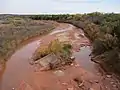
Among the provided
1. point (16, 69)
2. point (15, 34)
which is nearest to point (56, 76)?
point (16, 69)

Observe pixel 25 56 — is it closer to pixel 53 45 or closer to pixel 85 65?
pixel 53 45

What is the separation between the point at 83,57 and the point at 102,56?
162cm

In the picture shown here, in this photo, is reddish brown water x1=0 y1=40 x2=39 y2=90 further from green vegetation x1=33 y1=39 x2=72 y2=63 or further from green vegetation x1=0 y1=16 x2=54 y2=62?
green vegetation x1=33 y1=39 x2=72 y2=63

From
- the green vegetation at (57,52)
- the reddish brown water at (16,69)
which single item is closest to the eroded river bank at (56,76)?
the reddish brown water at (16,69)

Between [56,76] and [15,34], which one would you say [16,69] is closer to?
[56,76]

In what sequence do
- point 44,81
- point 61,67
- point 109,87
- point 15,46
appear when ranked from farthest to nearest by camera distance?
point 15,46 < point 61,67 < point 44,81 < point 109,87

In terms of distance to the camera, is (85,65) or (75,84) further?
(85,65)

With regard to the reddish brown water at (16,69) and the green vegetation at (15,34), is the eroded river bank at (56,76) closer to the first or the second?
the reddish brown water at (16,69)

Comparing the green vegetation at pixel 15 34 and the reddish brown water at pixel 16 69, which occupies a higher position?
the green vegetation at pixel 15 34

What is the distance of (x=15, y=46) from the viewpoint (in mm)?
15641

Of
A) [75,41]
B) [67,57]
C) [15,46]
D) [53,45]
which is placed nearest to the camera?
[67,57]

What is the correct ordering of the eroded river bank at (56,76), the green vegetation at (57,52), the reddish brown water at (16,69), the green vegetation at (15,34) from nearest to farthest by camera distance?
the eroded river bank at (56,76)
the reddish brown water at (16,69)
the green vegetation at (57,52)
the green vegetation at (15,34)

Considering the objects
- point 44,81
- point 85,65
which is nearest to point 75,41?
point 85,65

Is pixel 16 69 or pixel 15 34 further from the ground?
pixel 15 34
